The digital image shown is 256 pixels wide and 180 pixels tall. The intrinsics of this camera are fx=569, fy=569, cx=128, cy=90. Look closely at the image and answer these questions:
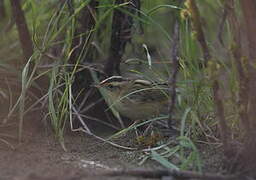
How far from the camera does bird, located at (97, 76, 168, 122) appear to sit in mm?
4059

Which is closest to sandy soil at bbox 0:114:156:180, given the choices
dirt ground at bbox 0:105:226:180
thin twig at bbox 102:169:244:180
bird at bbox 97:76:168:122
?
dirt ground at bbox 0:105:226:180

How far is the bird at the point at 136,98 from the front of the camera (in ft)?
13.3

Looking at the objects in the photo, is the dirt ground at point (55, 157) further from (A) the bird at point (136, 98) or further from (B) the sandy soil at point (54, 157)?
(A) the bird at point (136, 98)

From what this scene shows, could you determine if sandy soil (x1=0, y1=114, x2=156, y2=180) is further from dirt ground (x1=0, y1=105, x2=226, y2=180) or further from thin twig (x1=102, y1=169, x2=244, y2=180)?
thin twig (x1=102, y1=169, x2=244, y2=180)

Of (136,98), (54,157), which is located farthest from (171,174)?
(136,98)

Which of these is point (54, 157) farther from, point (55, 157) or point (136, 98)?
point (136, 98)

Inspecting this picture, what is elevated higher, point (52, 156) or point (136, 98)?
point (136, 98)

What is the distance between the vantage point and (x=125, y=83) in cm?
418

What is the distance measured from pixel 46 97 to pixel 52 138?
1.00ft

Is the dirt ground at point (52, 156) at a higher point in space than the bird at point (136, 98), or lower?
lower

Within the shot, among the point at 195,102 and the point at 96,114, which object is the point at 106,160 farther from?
the point at 96,114

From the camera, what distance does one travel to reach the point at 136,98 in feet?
13.5

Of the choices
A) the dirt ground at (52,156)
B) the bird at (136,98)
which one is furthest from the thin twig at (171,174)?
the bird at (136,98)

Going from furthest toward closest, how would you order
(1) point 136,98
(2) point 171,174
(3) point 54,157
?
(1) point 136,98 → (3) point 54,157 → (2) point 171,174
